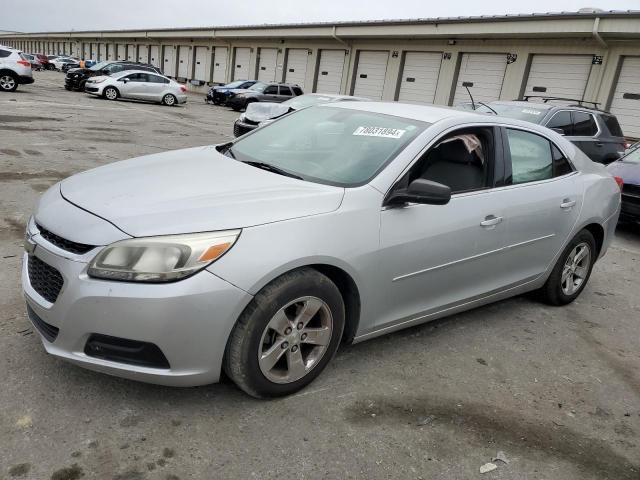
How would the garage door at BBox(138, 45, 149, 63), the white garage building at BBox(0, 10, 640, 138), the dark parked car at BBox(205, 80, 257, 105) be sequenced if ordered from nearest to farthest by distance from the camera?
1. the white garage building at BBox(0, 10, 640, 138)
2. the dark parked car at BBox(205, 80, 257, 105)
3. the garage door at BBox(138, 45, 149, 63)

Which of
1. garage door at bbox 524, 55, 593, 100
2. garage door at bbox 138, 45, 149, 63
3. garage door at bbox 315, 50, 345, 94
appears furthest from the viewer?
garage door at bbox 138, 45, 149, 63

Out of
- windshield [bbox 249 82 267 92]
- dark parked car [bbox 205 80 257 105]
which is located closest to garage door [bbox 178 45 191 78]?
dark parked car [bbox 205 80 257 105]

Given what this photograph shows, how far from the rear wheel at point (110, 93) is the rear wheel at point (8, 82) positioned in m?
3.50

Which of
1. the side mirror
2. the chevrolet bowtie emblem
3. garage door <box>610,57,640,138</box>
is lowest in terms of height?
the chevrolet bowtie emblem

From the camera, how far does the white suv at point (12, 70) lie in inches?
780

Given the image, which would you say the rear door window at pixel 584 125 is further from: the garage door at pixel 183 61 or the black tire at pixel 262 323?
the garage door at pixel 183 61

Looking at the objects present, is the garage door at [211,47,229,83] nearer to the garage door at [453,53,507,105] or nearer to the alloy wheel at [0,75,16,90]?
the alloy wheel at [0,75,16,90]

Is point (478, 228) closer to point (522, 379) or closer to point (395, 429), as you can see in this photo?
point (522, 379)

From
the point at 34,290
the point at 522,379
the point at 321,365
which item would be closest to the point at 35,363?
the point at 34,290

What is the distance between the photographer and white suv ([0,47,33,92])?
1981cm

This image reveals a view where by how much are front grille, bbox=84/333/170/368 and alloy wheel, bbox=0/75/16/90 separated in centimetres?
2158

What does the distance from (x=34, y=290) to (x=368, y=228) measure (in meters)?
1.71

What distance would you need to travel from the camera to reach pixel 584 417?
300 cm

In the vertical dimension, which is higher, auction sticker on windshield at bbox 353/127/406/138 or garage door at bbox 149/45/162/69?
auction sticker on windshield at bbox 353/127/406/138
